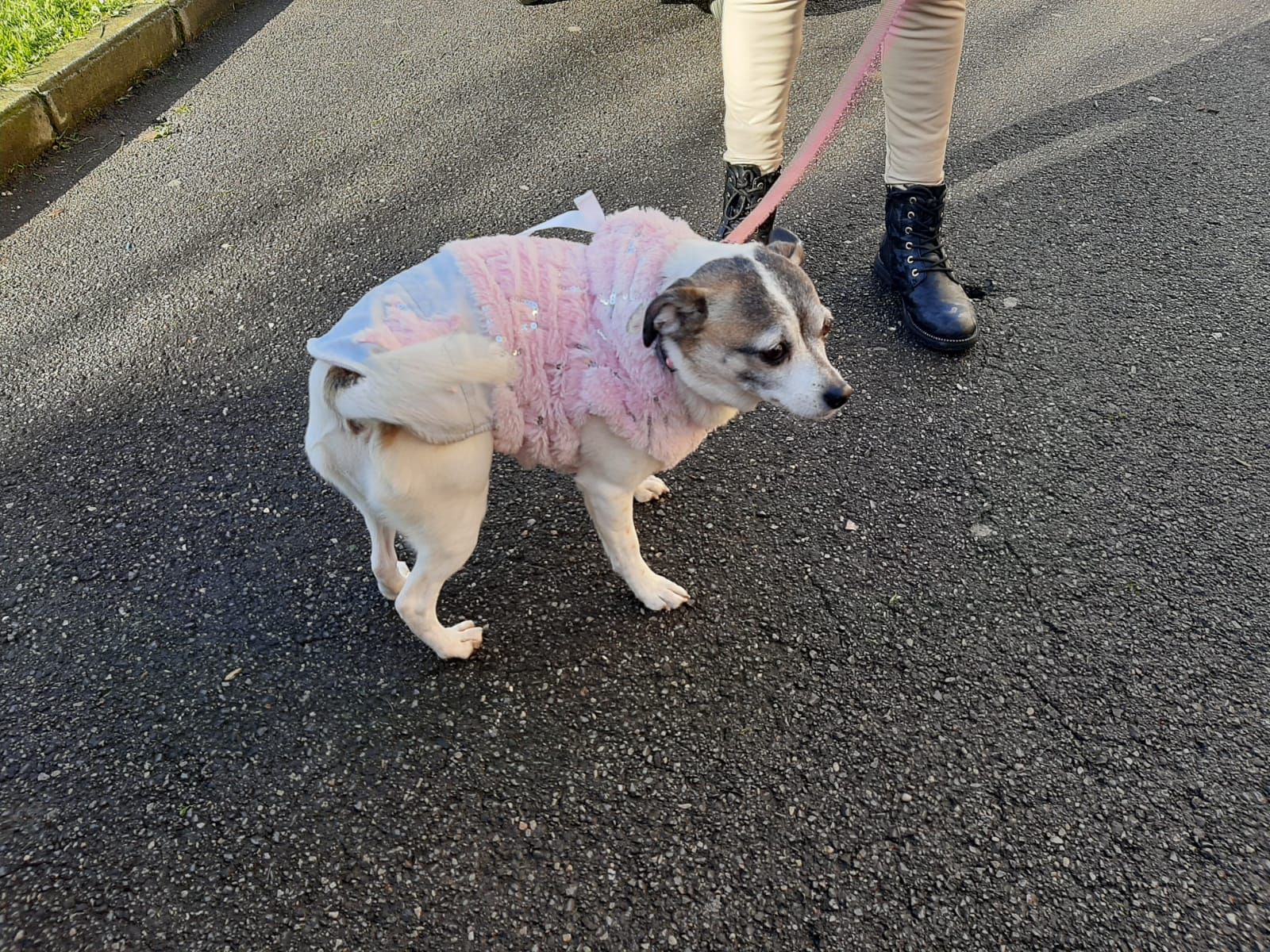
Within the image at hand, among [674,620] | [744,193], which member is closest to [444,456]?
[674,620]

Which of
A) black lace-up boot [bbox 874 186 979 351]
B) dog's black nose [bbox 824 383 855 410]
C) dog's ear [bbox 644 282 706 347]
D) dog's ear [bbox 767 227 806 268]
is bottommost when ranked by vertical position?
black lace-up boot [bbox 874 186 979 351]

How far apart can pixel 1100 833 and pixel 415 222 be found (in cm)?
336

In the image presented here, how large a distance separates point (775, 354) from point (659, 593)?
77cm

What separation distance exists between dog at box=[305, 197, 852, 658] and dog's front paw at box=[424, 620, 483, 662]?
8 cm

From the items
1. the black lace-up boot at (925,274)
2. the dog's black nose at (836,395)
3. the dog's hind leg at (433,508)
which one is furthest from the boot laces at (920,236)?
the dog's hind leg at (433,508)

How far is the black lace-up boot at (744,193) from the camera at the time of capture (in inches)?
123

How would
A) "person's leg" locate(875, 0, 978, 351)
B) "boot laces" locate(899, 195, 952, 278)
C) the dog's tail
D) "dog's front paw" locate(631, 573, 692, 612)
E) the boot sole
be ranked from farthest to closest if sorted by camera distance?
"boot laces" locate(899, 195, 952, 278) < the boot sole < "person's leg" locate(875, 0, 978, 351) < "dog's front paw" locate(631, 573, 692, 612) < the dog's tail

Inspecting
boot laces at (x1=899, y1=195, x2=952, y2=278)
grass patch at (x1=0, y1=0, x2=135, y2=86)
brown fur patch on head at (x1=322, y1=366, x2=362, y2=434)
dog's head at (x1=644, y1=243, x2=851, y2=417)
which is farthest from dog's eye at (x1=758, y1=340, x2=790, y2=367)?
grass patch at (x1=0, y1=0, x2=135, y2=86)

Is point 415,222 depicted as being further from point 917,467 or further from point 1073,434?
point 1073,434

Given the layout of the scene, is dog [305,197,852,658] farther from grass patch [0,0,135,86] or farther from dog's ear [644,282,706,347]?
grass patch [0,0,135,86]

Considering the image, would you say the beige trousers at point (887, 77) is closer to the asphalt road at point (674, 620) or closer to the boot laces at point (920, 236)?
the boot laces at point (920, 236)

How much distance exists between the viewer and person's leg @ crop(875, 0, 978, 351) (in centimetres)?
291

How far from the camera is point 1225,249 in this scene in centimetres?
360

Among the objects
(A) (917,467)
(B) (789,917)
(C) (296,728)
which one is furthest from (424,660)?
A: (A) (917,467)
